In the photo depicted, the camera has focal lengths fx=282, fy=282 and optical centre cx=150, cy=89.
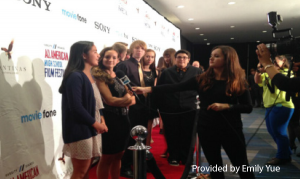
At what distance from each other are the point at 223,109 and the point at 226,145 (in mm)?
279

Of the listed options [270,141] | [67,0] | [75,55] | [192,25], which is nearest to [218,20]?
[192,25]

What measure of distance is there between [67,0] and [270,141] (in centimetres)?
432

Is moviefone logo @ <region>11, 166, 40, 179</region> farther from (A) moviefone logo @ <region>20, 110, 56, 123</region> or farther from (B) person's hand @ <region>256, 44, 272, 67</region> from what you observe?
(B) person's hand @ <region>256, 44, 272, 67</region>

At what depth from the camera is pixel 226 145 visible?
2135 millimetres

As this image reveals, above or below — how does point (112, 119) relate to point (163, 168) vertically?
above

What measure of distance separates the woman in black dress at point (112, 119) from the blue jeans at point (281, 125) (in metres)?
1.98

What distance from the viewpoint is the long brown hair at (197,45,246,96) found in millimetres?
2133

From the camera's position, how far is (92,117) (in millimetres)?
2189

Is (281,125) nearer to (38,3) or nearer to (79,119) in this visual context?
(79,119)

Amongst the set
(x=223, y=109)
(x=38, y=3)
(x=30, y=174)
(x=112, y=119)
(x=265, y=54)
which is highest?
(x=38, y=3)

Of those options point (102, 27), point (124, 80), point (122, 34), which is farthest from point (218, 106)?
point (122, 34)

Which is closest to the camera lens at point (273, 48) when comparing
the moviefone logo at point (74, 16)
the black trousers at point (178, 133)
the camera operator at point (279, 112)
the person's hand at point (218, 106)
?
the person's hand at point (218, 106)

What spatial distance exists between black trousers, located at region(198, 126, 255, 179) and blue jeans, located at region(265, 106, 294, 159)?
1.60 meters

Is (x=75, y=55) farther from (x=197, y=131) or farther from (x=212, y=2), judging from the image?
(x=212, y=2)
